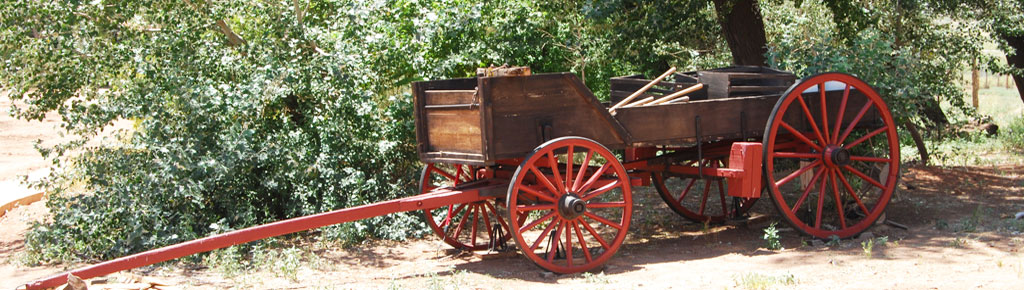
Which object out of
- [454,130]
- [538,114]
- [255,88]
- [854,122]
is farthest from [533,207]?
[255,88]

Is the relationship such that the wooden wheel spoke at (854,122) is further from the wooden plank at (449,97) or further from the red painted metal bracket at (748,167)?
the wooden plank at (449,97)

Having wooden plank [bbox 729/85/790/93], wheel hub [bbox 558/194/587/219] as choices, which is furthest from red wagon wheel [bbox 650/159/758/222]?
wheel hub [bbox 558/194/587/219]

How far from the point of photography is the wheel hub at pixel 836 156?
6957mm

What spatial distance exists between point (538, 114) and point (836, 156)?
8.16 feet

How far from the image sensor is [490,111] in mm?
5949

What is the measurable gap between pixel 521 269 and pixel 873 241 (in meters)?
2.75

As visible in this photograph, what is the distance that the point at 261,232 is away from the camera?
548cm

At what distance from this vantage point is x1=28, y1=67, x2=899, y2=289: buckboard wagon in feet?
19.7

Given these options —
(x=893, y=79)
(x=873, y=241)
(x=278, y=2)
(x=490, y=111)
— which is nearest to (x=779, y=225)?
(x=873, y=241)

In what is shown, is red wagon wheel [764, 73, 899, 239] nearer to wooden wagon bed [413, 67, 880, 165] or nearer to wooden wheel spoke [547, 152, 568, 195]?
wooden wagon bed [413, 67, 880, 165]

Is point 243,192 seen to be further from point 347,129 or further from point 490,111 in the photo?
point 490,111

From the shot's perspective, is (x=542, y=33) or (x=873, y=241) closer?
(x=873, y=241)

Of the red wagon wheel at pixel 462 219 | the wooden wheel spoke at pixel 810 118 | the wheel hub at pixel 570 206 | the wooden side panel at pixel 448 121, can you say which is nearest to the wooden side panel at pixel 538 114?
the wooden side panel at pixel 448 121

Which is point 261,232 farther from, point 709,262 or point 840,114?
point 840,114
